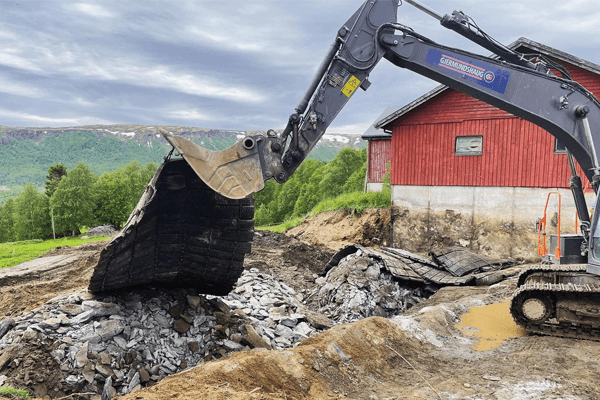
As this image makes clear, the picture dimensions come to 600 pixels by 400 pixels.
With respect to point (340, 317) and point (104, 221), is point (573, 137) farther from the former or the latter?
point (104, 221)

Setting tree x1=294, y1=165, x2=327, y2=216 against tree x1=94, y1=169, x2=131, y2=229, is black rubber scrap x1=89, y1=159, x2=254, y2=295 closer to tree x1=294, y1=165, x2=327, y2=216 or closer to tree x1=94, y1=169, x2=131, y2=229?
tree x1=294, y1=165, x2=327, y2=216

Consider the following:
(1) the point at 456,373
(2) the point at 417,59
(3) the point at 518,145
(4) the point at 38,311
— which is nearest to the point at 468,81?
(2) the point at 417,59

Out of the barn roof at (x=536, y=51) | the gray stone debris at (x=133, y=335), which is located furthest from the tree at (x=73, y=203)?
the gray stone debris at (x=133, y=335)

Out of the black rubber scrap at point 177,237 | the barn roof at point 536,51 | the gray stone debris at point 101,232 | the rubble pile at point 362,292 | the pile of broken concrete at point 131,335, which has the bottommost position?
the gray stone debris at point 101,232

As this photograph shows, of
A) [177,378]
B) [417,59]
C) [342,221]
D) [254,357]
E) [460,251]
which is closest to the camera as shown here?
[177,378]

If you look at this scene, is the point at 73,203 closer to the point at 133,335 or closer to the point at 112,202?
the point at 112,202

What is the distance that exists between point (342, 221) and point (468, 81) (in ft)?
46.4

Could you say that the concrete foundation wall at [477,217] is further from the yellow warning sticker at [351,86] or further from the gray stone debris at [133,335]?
the yellow warning sticker at [351,86]

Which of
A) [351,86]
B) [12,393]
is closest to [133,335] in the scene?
[12,393]

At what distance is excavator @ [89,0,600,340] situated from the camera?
5.39 m

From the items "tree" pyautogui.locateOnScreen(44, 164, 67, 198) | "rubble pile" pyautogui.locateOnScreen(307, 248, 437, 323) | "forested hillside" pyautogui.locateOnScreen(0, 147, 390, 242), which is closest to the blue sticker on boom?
"rubble pile" pyautogui.locateOnScreen(307, 248, 437, 323)

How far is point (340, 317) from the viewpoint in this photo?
9.21 meters

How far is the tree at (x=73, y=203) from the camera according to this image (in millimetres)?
35688

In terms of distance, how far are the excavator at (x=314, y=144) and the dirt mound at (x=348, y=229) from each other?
10.9 m
